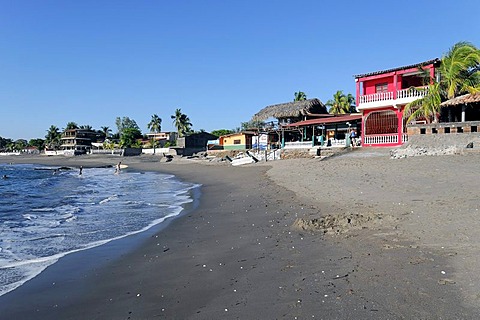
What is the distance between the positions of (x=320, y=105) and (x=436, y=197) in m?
32.3

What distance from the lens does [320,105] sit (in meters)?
39.5

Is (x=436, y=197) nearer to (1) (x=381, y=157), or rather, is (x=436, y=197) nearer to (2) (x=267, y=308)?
(2) (x=267, y=308)

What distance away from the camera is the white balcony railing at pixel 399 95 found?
2247 cm

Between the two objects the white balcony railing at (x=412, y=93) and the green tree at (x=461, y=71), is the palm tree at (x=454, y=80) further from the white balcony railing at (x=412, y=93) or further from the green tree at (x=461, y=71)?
the white balcony railing at (x=412, y=93)

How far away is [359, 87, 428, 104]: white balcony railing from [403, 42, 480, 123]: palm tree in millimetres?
972

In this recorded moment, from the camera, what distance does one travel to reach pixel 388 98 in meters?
24.4

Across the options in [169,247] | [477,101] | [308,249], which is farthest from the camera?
[477,101]

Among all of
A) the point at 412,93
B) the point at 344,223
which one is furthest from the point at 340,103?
the point at 344,223

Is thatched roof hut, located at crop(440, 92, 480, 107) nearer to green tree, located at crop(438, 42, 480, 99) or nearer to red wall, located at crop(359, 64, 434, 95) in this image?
green tree, located at crop(438, 42, 480, 99)

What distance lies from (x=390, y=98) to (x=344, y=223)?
20184 mm

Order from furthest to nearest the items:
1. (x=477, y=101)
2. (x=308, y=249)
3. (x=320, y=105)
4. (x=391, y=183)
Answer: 1. (x=320, y=105)
2. (x=477, y=101)
3. (x=391, y=183)
4. (x=308, y=249)

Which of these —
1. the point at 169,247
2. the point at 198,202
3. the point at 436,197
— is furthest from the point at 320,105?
the point at 169,247

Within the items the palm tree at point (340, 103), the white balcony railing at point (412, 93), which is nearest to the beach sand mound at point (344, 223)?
the white balcony railing at point (412, 93)

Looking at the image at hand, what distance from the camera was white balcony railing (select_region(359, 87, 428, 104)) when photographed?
2247 centimetres
